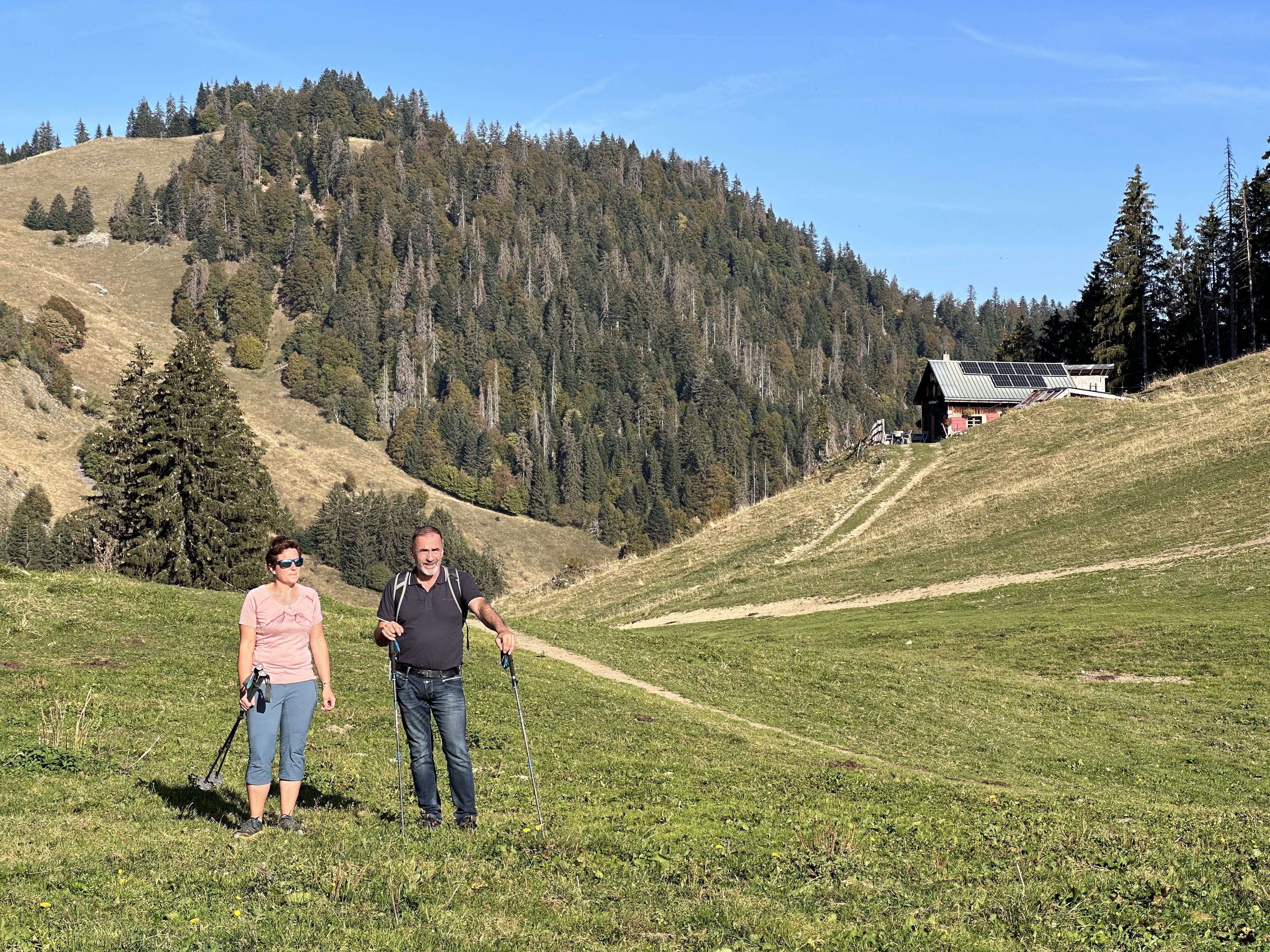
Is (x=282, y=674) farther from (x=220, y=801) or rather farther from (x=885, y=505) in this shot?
(x=885, y=505)

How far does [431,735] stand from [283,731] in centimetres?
151

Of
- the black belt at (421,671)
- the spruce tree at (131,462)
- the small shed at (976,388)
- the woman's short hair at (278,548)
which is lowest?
the black belt at (421,671)

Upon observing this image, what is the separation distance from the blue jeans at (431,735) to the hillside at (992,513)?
40.2 meters

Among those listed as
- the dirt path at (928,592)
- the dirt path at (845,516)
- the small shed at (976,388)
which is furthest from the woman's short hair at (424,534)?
the small shed at (976,388)

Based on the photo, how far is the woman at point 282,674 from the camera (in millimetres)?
11250

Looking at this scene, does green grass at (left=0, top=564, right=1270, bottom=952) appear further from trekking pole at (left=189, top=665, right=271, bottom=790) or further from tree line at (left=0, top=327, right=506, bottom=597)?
tree line at (left=0, top=327, right=506, bottom=597)

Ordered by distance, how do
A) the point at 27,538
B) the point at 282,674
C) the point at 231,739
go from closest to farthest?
the point at 282,674 < the point at 231,739 < the point at 27,538

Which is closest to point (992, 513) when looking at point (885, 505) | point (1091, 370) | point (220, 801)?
point (885, 505)

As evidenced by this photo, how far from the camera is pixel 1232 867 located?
1038cm

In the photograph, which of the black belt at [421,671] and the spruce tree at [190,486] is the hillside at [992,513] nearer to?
the spruce tree at [190,486]

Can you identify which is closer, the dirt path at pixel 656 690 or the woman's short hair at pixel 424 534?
the woman's short hair at pixel 424 534

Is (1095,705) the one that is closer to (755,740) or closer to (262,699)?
(755,740)

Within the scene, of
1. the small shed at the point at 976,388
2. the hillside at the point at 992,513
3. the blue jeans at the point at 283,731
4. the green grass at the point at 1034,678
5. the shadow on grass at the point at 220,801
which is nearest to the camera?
the blue jeans at the point at 283,731

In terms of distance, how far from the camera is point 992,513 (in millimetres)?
62750
